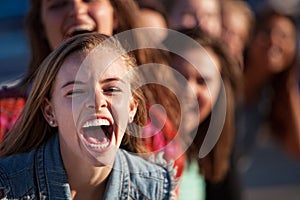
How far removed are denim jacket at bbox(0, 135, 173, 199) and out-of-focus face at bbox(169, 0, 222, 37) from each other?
161 cm

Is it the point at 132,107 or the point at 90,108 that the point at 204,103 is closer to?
the point at 132,107

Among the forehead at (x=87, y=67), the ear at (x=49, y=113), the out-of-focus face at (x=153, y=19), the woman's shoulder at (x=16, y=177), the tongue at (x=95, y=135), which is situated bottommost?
the woman's shoulder at (x=16, y=177)

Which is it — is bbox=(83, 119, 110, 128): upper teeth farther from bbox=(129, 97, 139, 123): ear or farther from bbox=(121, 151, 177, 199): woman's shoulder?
bbox=(121, 151, 177, 199): woman's shoulder

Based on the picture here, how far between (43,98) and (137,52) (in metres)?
0.45

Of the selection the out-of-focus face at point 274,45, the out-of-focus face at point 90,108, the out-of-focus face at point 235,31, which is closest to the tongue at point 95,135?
the out-of-focus face at point 90,108

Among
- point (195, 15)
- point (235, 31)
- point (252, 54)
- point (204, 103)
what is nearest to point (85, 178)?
point (204, 103)

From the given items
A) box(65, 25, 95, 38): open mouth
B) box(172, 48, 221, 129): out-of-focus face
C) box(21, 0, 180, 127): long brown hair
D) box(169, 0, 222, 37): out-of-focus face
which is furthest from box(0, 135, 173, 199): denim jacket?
box(169, 0, 222, 37): out-of-focus face

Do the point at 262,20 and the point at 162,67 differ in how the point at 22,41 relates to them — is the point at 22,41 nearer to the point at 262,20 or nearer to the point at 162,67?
the point at 262,20

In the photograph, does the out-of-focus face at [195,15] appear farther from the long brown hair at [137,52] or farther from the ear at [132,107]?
the ear at [132,107]

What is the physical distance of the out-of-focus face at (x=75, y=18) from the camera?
2.40m

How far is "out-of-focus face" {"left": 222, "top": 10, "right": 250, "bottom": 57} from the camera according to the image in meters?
4.13

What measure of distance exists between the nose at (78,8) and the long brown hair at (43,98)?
1.24 feet

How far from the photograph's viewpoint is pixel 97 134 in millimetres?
1905

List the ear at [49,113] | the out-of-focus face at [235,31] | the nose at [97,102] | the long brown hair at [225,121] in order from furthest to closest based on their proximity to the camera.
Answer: the out-of-focus face at [235,31] < the long brown hair at [225,121] < the ear at [49,113] < the nose at [97,102]
